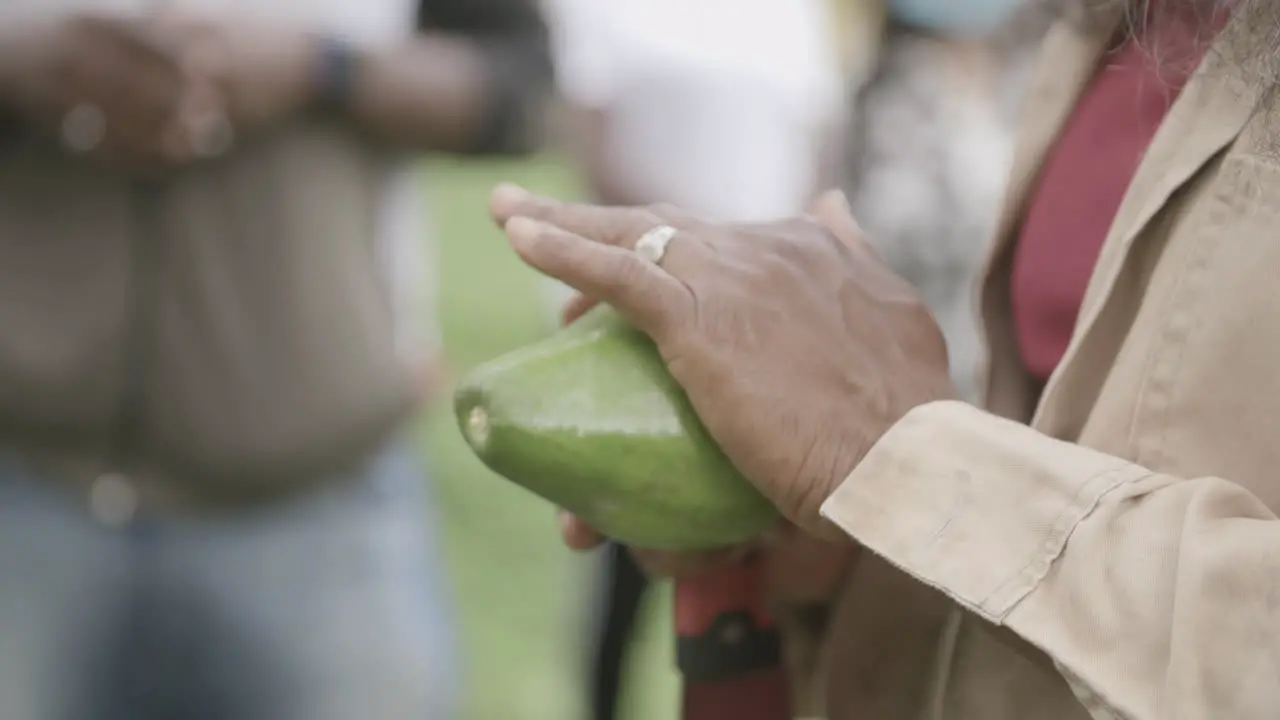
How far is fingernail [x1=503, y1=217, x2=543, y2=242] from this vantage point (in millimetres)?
1008

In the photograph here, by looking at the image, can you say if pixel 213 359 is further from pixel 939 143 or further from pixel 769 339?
pixel 939 143

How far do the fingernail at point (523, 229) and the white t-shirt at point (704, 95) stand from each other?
130 cm

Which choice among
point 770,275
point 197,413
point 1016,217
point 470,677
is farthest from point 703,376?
point 470,677

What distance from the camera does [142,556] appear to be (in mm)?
1816

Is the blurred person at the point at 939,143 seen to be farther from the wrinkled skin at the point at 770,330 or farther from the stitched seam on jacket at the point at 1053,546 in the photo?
the stitched seam on jacket at the point at 1053,546

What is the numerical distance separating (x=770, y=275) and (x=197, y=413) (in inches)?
39.4

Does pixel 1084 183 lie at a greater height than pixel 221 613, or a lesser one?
greater

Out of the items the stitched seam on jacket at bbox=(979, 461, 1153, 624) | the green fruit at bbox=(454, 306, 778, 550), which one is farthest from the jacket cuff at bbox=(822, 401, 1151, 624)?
the green fruit at bbox=(454, 306, 778, 550)

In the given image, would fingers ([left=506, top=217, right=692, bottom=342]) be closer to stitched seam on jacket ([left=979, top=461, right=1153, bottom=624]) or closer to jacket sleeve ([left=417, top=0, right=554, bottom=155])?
stitched seam on jacket ([left=979, top=461, right=1153, bottom=624])

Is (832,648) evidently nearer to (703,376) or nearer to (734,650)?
(734,650)

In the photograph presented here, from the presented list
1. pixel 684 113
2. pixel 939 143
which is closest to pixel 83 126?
pixel 684 113

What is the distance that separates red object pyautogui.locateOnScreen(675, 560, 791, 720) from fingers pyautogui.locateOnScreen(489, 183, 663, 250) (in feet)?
1.07

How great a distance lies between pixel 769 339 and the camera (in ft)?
3.23

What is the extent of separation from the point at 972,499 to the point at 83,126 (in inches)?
48.1
